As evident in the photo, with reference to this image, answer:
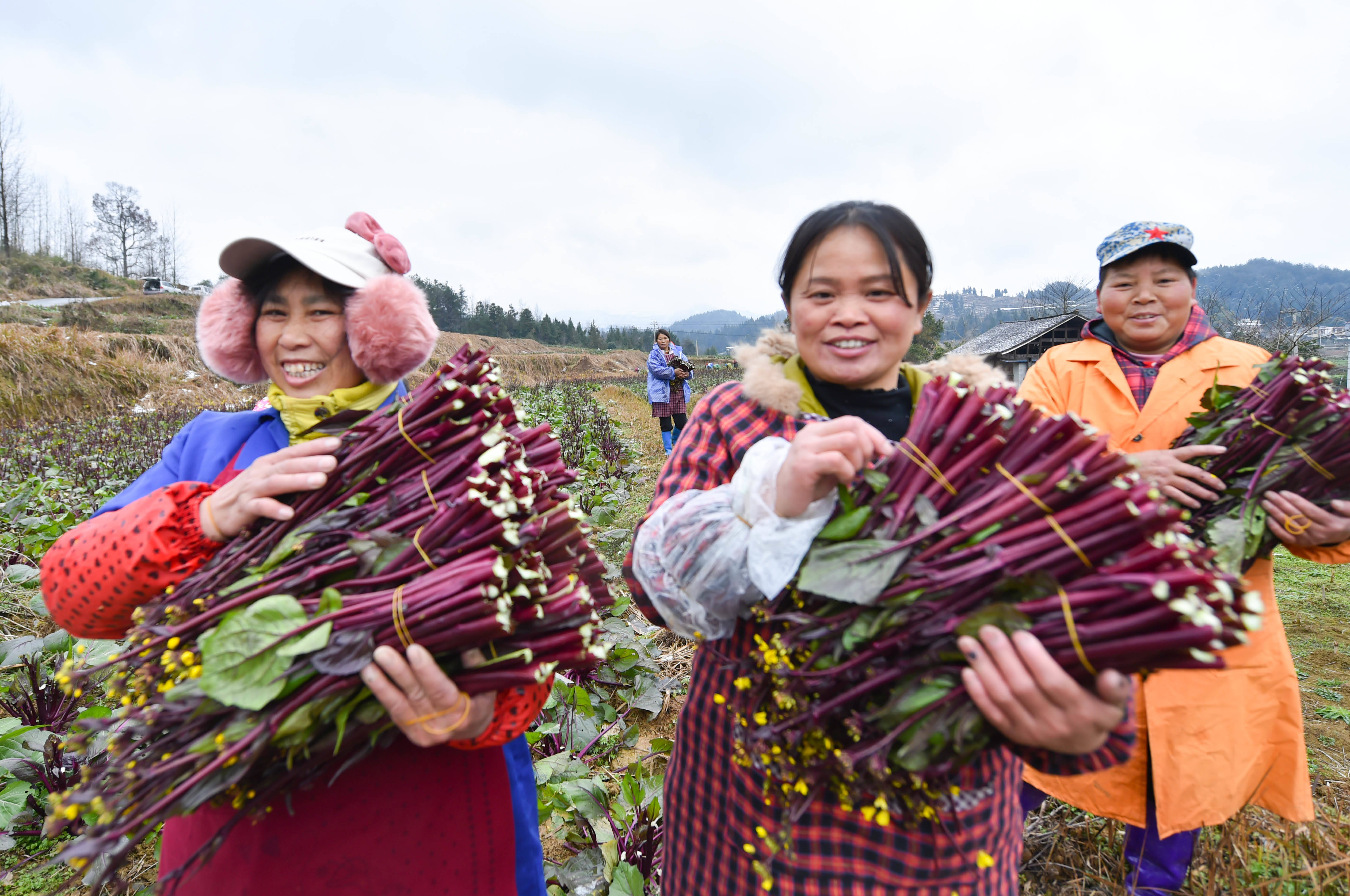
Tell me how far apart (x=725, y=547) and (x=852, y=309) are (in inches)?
24.7

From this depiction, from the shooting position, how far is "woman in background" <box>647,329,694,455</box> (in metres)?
11.2

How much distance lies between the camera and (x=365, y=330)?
1.58m

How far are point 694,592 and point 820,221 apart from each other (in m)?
0.94

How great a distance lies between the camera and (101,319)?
83.8 ft

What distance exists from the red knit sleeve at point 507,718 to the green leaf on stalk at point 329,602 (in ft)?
1.38

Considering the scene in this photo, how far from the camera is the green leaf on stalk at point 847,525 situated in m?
1.16

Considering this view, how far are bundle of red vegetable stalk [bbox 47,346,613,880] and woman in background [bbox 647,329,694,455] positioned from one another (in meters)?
9.81

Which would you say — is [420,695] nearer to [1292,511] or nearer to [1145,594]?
[1145,594]

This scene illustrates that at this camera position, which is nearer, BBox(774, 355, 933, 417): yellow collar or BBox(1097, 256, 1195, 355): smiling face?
BBox(774, 355, 933, 417): yellow collar

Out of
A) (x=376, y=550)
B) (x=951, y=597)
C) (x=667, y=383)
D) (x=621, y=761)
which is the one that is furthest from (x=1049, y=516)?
(x=667, y=383)

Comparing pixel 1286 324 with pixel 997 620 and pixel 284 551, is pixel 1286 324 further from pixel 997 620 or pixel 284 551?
pixel 284 551

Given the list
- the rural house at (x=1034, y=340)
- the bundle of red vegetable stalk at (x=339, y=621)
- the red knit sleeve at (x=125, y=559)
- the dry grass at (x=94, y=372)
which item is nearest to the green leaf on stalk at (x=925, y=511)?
the bundle of red vegetable stalk at (x=339, y=621)

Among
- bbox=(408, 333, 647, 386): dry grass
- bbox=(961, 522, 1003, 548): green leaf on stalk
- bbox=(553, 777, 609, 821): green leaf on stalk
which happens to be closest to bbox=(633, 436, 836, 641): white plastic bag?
bbox=(961, 522, 1003, 548): green leaf on stalk

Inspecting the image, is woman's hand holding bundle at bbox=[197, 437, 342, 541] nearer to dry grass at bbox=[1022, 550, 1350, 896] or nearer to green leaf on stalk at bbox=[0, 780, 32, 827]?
green leaf on stalk at bbox=[0, 780, 32, 827]
